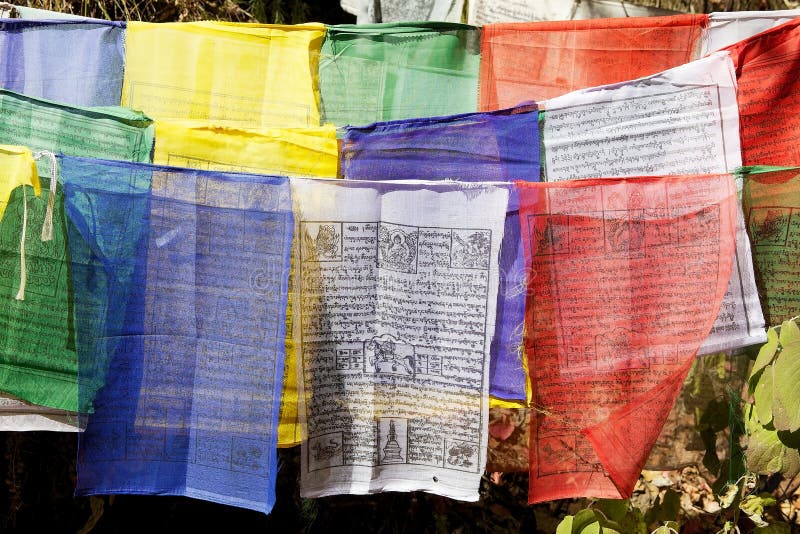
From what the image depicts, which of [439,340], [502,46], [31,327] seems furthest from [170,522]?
[502,46]

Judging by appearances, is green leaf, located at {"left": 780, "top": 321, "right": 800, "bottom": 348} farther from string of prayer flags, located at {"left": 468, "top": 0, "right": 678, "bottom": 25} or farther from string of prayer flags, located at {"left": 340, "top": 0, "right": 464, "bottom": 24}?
string of prayer flags, located at {"left": 340, "top": 0, "right": 464, "bottom": 24}

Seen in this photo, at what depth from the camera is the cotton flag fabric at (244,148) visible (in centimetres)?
172

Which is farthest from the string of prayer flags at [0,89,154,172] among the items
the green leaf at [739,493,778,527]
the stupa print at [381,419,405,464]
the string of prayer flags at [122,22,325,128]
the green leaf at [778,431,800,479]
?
the green leaf at [739,493,778,527]

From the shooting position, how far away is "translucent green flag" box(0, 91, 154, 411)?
1.57 metres

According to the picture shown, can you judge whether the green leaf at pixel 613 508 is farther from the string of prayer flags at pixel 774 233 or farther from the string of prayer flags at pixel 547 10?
the string of prayer flags at pixel 547 10

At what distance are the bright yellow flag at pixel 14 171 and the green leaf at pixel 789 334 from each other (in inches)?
57.5

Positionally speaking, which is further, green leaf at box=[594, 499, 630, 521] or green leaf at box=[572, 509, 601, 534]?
green leaf at box=[594, 499, 630, 521]

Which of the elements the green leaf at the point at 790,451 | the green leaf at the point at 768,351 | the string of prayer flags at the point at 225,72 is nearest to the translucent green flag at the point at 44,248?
the string of prayer flags at the point at 225,72

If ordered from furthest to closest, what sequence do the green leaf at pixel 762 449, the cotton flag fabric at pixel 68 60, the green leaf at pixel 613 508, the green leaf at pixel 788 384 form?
the cotton flag fabric at pixel 68 60, the green leaf at pixel 613 508, the green leaf at pixel 762 449, the green leaf at pixel 788 384

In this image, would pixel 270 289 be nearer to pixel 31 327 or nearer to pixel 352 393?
pixel 352 393

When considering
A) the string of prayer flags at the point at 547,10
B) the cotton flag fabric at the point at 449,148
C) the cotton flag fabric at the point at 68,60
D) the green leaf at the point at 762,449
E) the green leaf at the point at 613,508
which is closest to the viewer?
the green leaf at the point at 762,449

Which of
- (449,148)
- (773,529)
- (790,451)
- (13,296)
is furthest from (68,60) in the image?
(773,529)

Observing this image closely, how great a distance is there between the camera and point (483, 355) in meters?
1.62

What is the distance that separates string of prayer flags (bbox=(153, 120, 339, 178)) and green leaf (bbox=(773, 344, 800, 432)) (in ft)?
3.29
